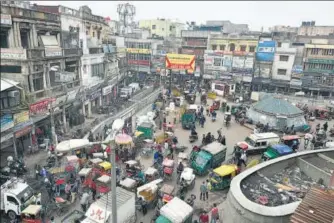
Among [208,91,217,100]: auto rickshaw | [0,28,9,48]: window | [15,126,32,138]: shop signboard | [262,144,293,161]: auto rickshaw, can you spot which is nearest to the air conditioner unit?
[15,126,32,138]: shop signboard

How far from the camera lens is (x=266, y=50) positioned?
47438mm

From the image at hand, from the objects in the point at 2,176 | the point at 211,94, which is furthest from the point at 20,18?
the point at 211,94

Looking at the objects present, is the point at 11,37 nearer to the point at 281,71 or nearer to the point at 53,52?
the point at 53,52

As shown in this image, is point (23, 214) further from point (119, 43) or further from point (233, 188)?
point (119, 43)

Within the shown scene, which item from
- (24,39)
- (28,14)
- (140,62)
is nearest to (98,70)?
(24,39)

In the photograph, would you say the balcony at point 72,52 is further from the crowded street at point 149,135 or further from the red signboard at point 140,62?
the red signboard at point 140,62

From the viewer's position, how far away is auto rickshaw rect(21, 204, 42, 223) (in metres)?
14.7

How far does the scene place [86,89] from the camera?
34031mm

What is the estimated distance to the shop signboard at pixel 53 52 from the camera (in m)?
25.9

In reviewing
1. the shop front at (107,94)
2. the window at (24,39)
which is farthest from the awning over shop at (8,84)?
the shop front at (107,94)

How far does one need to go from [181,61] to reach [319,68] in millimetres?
22471

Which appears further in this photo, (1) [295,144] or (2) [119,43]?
(2) [119,43]

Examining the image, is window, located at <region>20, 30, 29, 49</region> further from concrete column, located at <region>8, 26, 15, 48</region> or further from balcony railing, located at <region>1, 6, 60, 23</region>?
A: concrete column, located at <region>8, 26, 15, 48</region>

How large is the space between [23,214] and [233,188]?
11.6 metres
